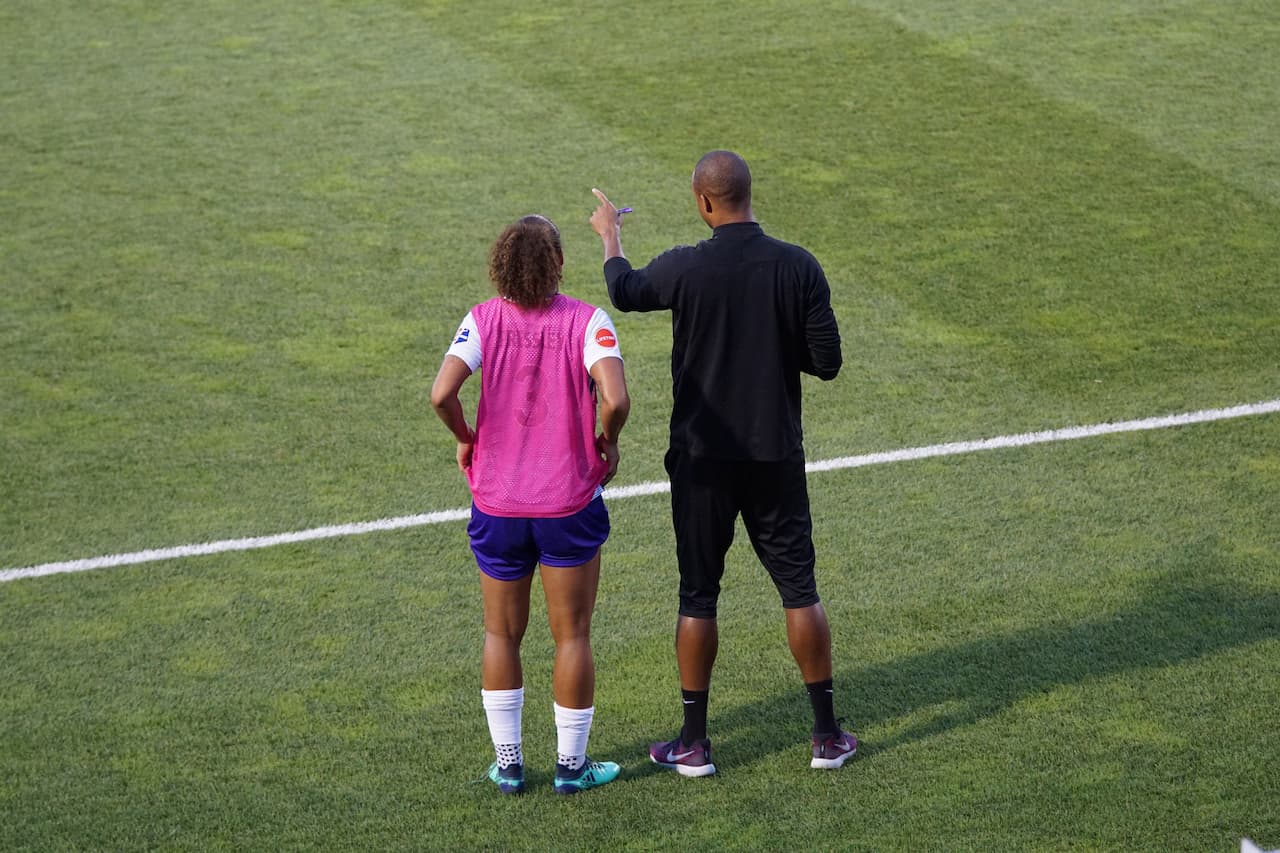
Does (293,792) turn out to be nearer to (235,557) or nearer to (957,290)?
(235,557)

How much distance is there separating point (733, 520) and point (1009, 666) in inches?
52.9

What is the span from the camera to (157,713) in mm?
5707

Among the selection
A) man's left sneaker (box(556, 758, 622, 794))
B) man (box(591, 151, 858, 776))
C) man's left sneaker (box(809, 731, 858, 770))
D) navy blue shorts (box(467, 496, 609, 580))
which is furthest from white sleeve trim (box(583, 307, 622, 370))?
man's left sneaker (box(809, 731, 858, 770))

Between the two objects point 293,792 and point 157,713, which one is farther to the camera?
point 157,713

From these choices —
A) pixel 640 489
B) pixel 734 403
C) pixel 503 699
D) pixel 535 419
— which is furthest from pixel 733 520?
pixel 640 489

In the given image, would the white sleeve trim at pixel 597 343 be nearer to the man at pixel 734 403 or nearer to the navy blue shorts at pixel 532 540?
the man at pixel 734 403

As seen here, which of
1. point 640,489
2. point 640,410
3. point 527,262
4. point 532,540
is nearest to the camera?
point 527,262

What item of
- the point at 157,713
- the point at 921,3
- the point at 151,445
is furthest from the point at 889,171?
the point at 157,713

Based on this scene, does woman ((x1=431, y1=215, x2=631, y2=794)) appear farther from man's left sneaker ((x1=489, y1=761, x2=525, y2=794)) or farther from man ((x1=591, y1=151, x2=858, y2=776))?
man's left sneaker ((x1=489, y1=761, x2=525, y2=794))

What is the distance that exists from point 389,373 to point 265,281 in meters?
1.54

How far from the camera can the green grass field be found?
17.1ft

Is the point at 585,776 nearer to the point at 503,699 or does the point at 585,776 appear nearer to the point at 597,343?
the point at 503,699

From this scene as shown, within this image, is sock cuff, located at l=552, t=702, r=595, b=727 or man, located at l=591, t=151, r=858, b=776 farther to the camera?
sock cuff, located at l=552, t=702, r=595, b=727

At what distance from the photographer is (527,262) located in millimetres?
4738
